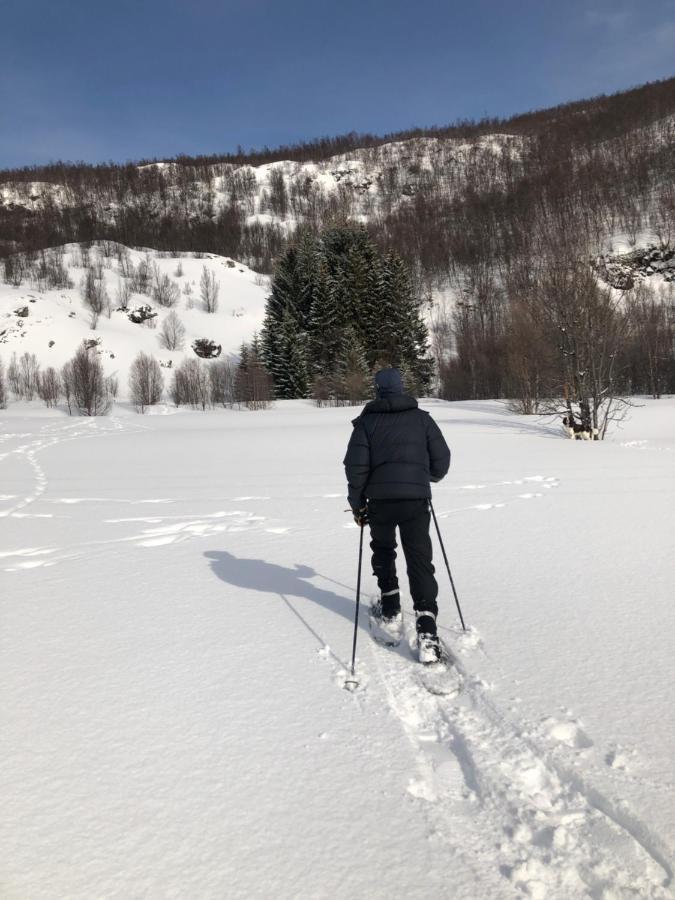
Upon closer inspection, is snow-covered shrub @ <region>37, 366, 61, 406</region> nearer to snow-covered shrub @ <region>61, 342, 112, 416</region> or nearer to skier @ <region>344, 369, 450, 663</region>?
snow-covered shrub @ <region>61, 342, 112, 416</region>

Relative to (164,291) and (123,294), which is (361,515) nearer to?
(123,294)

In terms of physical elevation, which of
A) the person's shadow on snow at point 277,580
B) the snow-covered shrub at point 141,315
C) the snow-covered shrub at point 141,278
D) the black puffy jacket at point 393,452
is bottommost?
the person's shadow on snow at point 277,580

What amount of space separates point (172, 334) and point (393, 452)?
50750 millimetres

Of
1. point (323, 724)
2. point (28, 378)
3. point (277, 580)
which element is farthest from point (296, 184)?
point (323, 724)

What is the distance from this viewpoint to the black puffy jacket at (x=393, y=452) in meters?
3.19

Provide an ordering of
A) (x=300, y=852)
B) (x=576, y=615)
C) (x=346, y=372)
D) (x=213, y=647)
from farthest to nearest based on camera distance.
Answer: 1. (x=346, y=372)
2. (x=576, y=615)
3. (x=213, y=647)
4. (x=300, y=852)

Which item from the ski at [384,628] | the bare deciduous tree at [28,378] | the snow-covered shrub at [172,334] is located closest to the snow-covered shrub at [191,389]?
the snow-covered shrub at [172,334]

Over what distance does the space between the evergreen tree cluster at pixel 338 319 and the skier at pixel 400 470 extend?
1321 inches

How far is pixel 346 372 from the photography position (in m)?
35.7

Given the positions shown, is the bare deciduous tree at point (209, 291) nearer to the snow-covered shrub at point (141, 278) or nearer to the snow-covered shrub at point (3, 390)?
the snow-covered shrub at point (141, 278)

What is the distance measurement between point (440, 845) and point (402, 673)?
118 cm

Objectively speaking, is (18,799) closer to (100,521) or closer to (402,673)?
(402,673)

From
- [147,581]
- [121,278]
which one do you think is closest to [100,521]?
[147,581]

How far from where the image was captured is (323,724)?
2.44 meters
